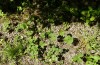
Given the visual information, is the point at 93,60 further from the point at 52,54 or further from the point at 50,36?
the point at 50,36

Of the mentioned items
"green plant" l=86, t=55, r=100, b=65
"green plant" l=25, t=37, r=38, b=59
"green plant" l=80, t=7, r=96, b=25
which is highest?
"green plant" l=80, t=7, r=96, b=25

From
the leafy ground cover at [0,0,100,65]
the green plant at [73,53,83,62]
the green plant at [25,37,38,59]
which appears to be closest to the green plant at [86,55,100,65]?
the leafy ground cover at [0,0,100,65]

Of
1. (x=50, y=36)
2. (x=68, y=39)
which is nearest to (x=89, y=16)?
(x=68, y=39)

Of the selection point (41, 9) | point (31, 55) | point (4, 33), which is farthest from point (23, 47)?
point (41, 9)

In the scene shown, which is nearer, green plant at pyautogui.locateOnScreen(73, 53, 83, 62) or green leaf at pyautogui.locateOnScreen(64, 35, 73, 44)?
green plant at pyautogui.locateOnScreen(73, 53, 83, 62)

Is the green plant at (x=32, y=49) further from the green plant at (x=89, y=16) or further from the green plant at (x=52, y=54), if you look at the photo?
the green plant at (x=89, y=16)

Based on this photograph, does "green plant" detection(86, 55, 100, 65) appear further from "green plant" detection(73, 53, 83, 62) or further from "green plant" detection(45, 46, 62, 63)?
"green plant" detection(45, 46, 62, 63)

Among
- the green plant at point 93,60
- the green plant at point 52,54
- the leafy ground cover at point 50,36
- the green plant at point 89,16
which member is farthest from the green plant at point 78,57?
the green plant at point 89,16

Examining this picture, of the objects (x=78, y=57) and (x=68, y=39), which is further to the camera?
(x=68, y=39)

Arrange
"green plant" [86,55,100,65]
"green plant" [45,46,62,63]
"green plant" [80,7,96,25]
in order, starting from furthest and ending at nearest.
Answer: "green plant" [80,7,96,25] → "green plant" [45,46,62,63] → "green plant" [86,55,100,65]

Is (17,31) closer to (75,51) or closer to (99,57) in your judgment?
(75,51)
